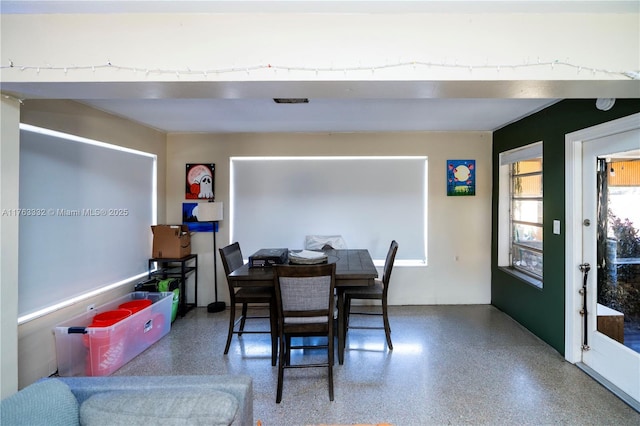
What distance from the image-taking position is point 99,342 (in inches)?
89.0

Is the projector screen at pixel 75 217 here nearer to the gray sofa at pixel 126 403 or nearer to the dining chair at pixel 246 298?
the dining chair at pixel 246 298

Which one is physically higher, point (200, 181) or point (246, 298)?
point (200, 181)

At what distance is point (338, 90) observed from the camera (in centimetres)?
154

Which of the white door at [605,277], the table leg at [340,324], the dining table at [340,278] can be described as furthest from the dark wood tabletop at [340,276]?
the white door at [605,277]

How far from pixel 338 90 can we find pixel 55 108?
8.21 ft

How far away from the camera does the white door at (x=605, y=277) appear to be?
203 cm

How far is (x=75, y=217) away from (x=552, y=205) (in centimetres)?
456

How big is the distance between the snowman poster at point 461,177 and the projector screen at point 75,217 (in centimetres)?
408

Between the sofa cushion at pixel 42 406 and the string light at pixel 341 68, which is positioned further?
the string light at pixel 341 68

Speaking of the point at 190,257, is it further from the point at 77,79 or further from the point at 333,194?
the point at 77,79

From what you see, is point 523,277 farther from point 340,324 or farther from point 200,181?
point 200,181

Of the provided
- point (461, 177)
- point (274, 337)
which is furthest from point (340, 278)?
point (461, 177)

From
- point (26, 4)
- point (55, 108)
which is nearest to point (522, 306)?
point (26, 4)

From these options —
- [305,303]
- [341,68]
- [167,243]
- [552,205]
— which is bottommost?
[305,303]
